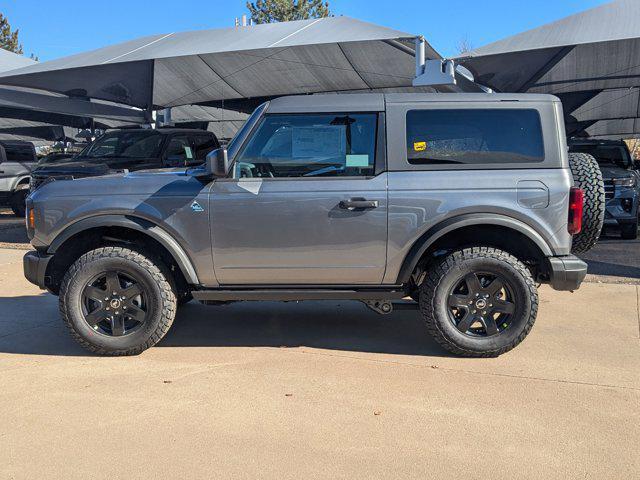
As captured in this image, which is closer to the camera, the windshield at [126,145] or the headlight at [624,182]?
the headlight at [624,182]

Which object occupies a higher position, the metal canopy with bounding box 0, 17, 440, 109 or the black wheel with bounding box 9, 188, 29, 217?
the metal canopy with bounding box 0, 17, 440, 109

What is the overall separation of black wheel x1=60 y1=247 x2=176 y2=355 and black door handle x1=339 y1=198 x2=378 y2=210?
4.81 ft

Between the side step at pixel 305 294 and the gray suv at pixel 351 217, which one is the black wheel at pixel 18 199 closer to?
the gray suv at pixel 351 217

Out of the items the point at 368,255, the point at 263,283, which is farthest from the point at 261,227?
the point at 368,255

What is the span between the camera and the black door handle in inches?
187

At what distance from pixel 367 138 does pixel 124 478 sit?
2.86 metres

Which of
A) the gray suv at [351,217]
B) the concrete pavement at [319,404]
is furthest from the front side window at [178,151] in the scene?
the gray suv at [351,217]

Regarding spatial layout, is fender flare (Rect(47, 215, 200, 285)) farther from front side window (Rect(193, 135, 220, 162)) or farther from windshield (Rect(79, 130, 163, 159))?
front side window (Rect(193, 135, 220, 162))

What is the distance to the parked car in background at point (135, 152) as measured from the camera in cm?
1120

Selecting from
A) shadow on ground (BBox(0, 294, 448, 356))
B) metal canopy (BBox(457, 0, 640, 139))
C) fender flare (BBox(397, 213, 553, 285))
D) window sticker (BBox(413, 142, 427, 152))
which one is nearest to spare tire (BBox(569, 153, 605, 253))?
fender flare (BBox(397, 213, 553, 285))

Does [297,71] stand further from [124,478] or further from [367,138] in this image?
[124,478]

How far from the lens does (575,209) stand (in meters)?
4.74

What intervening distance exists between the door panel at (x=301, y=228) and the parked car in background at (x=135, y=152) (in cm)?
614

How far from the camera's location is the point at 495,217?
475 centimetres
